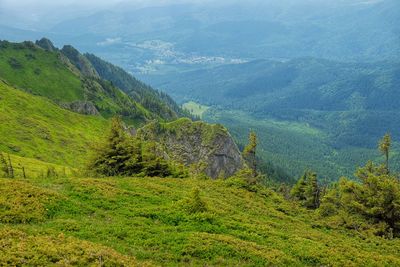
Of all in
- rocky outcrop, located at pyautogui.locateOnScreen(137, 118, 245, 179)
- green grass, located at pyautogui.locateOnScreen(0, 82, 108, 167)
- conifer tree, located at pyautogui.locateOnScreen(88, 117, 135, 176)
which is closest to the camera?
conifer tree, located at pyautogui.locateOnScreen(88, 117, 135, 176)

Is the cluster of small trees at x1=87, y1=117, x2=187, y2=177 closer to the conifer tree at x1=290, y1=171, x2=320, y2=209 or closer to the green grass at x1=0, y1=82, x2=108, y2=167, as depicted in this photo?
the conifer tree at x1=290, y1=171, x2=320, y2=209

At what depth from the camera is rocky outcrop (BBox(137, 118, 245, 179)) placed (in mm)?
162000

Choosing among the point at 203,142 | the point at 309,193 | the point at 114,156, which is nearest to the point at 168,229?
the point at 114,156

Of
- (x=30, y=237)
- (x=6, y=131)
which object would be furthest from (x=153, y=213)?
(x=6, y=131)

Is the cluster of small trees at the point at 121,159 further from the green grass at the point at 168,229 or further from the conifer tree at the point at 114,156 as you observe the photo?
the green grass at the point at 168,229

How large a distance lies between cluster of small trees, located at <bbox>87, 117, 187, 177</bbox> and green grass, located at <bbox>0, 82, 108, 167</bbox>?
241 ft

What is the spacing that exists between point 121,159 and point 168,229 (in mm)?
30369

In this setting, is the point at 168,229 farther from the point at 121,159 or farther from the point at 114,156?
the point at 121,159

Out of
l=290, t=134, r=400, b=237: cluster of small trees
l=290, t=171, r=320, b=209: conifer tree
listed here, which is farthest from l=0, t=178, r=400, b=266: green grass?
l=290, t=171, r=320, b=209: conifer tree

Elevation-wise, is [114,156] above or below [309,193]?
above

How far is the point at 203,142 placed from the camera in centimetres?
16638

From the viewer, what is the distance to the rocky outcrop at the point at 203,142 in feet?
531

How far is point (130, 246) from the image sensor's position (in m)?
31.7

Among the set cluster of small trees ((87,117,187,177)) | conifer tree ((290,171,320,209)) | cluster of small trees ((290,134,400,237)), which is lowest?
conifer tree ((290,171,320,209))
